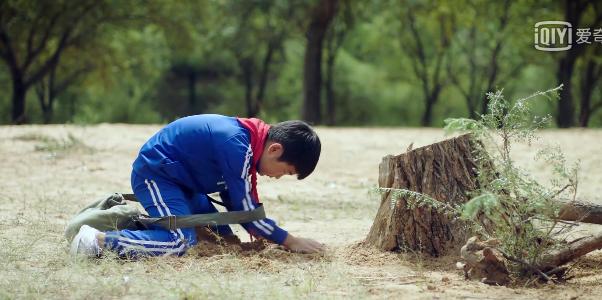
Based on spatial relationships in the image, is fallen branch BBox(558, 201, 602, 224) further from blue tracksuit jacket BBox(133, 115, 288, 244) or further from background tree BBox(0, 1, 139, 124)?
background tree BBox(0, 1, 139, 124)

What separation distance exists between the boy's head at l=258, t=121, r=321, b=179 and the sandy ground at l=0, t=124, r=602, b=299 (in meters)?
0.42

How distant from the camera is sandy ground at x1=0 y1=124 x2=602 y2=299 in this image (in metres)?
3.85

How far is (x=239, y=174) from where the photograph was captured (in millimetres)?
4562

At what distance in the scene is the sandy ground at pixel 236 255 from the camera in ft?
12.6

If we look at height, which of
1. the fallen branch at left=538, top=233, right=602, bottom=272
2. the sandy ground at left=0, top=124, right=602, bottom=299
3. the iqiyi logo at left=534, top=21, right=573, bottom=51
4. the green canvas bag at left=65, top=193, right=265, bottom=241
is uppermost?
the iqiyi logo at left=534, top=21, right=573, bottom=51

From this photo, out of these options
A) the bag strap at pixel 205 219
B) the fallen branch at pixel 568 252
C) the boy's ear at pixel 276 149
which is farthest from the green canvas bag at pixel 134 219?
the fallen branch at pixel 568 252

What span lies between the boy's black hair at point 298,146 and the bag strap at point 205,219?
356mm

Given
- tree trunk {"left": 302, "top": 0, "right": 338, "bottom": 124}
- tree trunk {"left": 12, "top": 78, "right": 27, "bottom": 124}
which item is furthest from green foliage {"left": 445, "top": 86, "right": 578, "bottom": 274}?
tree trunk {"left": 12, "top": 78, "right": 27, "bottom": 124}

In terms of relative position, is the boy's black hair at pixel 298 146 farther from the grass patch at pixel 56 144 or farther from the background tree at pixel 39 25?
the background tree at pixel 39 25

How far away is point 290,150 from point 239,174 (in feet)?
1.09

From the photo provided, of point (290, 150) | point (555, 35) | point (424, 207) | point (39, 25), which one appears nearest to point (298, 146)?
point (290, 150)

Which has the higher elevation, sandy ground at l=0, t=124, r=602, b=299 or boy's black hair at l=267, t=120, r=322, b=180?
boy's black hair at l=267, t=120, r=322, b=180

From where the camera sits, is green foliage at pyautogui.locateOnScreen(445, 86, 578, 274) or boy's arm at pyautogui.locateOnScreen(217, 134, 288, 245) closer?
green foliage at pyautogui.locateOnScreen(445, 86, 578, 274)

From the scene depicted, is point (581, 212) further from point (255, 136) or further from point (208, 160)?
point (208, 160)
